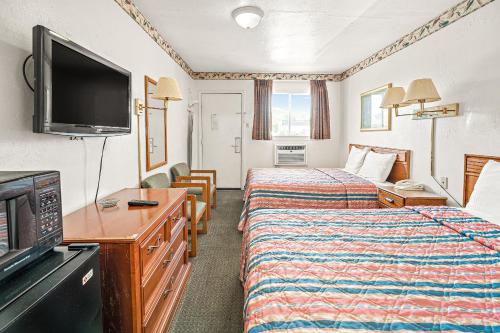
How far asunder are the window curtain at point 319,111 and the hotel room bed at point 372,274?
408 cm

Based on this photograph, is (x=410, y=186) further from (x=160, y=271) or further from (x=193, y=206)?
(x=160, y=271)

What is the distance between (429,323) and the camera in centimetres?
96

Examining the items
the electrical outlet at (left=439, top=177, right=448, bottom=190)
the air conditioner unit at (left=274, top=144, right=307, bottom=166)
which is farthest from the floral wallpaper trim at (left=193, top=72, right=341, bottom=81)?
the electrical outlet at (left=439, top=177, right=448, bottom=190)

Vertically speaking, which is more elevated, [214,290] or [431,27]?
[431,27]

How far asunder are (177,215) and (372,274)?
1.47 meters

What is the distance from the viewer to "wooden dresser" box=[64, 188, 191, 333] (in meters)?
1.35

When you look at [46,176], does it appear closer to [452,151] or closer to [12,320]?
[12,320]

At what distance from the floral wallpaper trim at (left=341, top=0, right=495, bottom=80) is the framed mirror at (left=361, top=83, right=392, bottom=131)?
474 mm

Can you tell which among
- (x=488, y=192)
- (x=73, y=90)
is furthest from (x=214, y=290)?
(x=488, y=192)

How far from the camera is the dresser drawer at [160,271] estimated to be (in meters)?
1.53

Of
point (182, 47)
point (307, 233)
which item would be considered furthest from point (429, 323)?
point (182, 47)

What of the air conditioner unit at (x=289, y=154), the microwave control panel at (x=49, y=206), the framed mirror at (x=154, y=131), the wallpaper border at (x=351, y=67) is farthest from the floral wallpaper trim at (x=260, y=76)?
the microwave control panel at (x=49, y=206)

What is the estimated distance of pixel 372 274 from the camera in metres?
1.27

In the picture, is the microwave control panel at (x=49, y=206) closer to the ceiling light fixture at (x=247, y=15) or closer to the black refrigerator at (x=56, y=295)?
the black refrigerator at (x=56, y=295)
